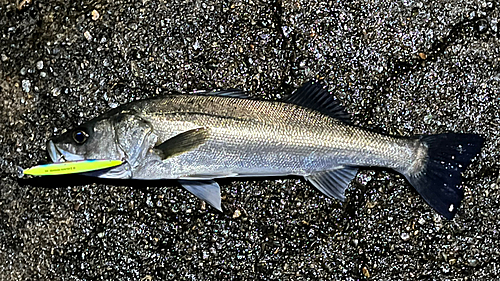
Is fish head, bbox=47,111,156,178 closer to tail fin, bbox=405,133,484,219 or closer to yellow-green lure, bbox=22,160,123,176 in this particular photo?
yellow-green lure, bbox=22,160,123,176

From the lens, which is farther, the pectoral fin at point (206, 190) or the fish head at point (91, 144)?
the pectoral fin at point (206, 190)


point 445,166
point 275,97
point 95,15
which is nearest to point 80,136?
point 95,15

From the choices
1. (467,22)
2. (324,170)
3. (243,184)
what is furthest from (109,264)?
(467,22)

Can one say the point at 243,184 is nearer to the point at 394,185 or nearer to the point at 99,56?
the point at 394,185

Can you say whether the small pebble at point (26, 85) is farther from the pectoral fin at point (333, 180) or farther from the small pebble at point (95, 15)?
the pectoral fin at point (333, 180)

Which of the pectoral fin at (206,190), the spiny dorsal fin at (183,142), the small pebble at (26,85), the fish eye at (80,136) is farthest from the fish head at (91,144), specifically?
the small pebble at (26,85)
